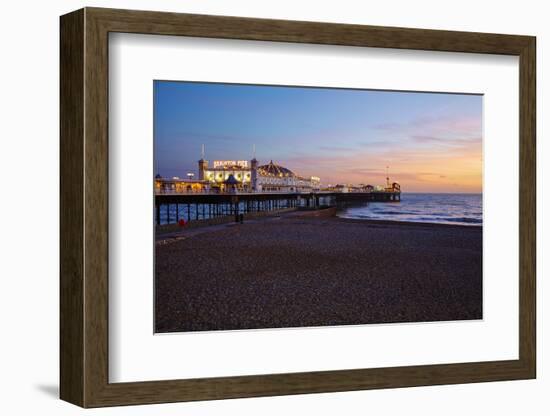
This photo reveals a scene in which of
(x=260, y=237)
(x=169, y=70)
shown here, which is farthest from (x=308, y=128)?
(x=169, y=70)

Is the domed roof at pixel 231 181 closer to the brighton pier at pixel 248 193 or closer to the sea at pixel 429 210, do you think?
the brighton pier at pixel 248 193

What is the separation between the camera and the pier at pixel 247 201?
225 inches

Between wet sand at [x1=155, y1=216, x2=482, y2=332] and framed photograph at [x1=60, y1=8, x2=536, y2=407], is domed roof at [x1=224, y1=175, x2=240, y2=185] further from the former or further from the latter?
wet sand at [x1=155, y1=216, x2=482, y2=332]

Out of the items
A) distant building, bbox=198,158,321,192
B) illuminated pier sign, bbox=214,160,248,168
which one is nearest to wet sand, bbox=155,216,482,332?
distant building, bbox=198,158,321,192

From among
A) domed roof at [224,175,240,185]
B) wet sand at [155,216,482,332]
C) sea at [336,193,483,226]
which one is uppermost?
domed roof at [224,175,240,185]

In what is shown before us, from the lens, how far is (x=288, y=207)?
617cm

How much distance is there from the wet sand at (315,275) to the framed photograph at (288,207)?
0.05 feet

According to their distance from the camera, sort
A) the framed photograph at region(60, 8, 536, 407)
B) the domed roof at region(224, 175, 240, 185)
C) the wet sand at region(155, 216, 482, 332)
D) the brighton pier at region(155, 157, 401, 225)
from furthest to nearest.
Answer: the domed roof at region(224, 175, 240, 185)
the brighton pier at region(155, 157, 401, 225)
the wet sand at region(155, 216, 482, 332)
the framed photograph at region(60, 8, 536, 407)

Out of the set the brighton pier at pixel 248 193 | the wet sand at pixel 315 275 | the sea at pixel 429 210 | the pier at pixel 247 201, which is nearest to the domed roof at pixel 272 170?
the brighton pier at pixel 248 193

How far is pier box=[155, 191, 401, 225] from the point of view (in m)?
5.73

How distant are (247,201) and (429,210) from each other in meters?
1.49

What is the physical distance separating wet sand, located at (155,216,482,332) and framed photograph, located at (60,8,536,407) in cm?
2

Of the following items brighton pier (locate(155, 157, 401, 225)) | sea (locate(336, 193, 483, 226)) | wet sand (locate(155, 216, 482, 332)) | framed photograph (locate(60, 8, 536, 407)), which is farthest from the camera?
sea (locate(336, 193, 483, 226))

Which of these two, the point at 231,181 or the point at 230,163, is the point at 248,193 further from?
the point at 230,163
